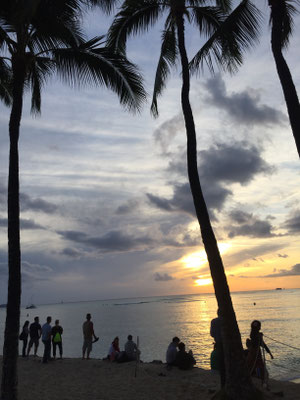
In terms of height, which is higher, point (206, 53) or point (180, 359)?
point (206, 53)

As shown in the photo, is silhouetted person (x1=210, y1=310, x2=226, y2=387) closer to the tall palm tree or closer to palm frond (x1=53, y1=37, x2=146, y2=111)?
the tall palm tree

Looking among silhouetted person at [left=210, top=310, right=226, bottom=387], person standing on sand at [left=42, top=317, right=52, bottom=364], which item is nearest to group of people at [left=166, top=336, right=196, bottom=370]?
silhouetted person at [left=210, top=310, right=226, bottom=387]

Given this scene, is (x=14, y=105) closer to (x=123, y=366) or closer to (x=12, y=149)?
(x=12, y=149)

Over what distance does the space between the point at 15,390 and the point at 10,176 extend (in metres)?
5.03

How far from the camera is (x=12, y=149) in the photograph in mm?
9586

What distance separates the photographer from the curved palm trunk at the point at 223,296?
8.11 metres

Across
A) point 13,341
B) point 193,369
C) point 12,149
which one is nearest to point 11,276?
point 13,341

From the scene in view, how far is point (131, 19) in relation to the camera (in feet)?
41.5

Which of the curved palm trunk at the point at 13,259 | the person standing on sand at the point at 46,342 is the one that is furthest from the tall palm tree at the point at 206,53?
the person standing on sand at the point at 46,342

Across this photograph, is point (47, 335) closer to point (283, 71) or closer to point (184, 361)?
point (184, 361)

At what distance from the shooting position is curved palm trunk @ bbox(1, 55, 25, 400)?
837cm

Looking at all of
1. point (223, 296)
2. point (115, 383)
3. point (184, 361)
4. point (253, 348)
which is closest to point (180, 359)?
point (184, 361)

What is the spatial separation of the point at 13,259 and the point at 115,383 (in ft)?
17.6

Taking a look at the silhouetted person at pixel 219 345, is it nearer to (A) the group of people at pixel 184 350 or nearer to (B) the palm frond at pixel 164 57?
(A) the group of people at pixel 184 350
